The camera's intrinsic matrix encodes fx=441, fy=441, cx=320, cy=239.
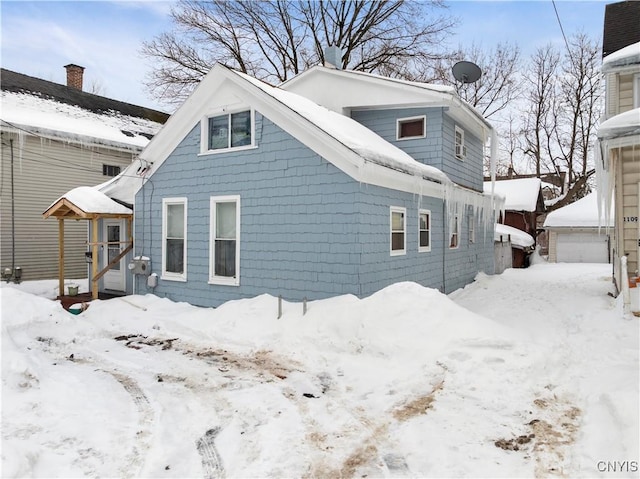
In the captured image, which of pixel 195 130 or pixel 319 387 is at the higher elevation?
pixel 195 130

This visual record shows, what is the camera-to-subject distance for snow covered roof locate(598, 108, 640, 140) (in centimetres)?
A: 752

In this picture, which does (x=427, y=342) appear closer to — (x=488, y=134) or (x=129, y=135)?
(x=488, y=134)

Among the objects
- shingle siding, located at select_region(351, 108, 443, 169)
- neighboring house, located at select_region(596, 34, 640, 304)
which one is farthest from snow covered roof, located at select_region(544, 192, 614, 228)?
shingle siding, located at select_region(351, 108, 443, 169)

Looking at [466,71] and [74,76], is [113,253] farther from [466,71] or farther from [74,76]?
[74,76]

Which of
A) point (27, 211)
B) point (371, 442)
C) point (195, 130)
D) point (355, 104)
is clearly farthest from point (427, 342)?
point (27, 211)

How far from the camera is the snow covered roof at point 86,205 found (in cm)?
954

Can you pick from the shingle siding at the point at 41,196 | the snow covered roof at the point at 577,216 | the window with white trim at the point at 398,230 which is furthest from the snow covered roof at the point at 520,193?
the shingle siding at the point at 41,196

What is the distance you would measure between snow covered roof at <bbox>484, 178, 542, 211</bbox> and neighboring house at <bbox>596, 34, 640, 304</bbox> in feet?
45.3

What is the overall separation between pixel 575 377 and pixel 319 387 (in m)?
2.90

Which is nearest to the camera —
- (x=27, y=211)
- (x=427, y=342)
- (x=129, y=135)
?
(x=427, y=342)

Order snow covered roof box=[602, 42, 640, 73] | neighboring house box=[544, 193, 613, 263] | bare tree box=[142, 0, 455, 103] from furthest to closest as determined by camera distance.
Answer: bare tree box=[142, 0, 455, 103], neighboring house box=[544, 193, 613, 263], snow covered roof box=[602, 42, 640, 73]

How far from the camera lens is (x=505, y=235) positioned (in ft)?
62.4

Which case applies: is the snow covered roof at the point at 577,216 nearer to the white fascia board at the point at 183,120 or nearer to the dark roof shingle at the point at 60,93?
the white fascia board at the point at 183,120

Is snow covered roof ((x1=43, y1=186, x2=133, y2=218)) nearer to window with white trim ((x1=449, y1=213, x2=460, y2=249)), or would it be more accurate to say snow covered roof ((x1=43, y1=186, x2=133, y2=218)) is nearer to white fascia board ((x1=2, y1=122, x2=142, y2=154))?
white fascia board ((x1=2, y1=122, x2=142, y2=154))
